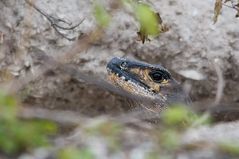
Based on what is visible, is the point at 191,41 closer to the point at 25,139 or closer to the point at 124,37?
the point at 124,37

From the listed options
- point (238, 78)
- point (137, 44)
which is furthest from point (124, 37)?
point (238, 78)

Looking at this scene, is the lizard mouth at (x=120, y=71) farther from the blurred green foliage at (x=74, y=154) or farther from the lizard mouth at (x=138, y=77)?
the blurred green foliage at (x=74, y=154)

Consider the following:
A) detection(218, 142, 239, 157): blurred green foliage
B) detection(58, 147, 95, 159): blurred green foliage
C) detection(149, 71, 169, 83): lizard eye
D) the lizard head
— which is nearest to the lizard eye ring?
the lizard head

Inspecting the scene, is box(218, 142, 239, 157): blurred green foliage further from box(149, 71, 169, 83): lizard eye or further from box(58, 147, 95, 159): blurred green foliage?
box(149, 71, 169, 83): lizard eye

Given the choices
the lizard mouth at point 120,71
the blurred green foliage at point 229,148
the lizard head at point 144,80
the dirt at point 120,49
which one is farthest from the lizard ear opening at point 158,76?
the blurred green foliage at point 229,148

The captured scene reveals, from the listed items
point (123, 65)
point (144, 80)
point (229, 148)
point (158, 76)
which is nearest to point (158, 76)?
point (158, 76)
